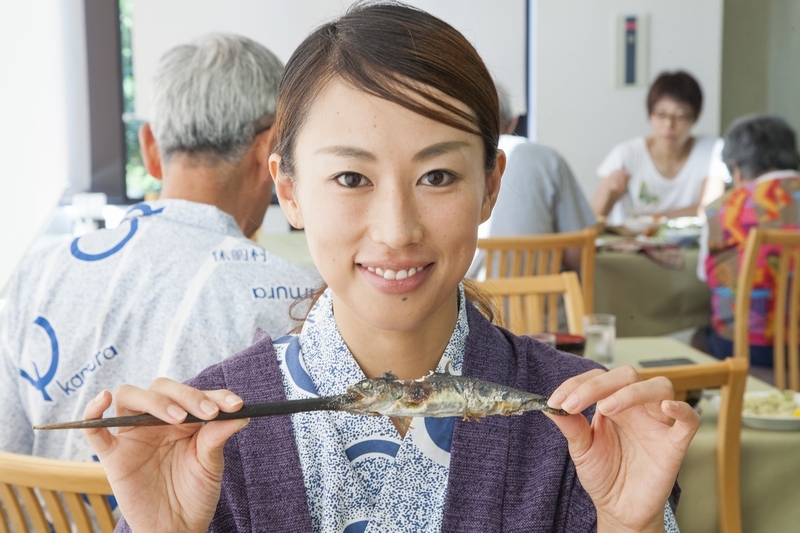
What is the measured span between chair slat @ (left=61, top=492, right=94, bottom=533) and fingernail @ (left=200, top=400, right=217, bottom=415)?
42 centimetres

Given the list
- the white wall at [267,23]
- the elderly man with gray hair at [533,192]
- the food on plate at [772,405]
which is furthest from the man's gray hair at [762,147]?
the food on plate at [772,405]

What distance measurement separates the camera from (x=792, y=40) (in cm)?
695

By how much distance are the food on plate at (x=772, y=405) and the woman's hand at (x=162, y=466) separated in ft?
4.21

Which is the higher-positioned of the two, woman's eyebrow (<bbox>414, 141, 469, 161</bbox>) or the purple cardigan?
woman's eyebrow (<bbox>414, 141, 469, 161</bbox>)

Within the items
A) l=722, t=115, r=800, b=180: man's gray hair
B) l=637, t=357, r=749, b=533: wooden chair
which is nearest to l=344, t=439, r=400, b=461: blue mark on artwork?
l=637, t=357, r=749, b=533: wooden chair

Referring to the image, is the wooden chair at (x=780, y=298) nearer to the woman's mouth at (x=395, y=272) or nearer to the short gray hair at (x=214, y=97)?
the short gray hair at (x=214, y=97)

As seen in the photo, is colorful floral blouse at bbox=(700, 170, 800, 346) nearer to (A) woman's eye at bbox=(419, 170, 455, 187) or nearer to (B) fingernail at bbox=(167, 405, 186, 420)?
(A) woman's eye at bbox=(419, 170, 455, 187)

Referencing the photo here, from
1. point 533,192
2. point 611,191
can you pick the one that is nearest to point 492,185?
point 533,192

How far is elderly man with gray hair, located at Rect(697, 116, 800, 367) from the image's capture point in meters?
3.57

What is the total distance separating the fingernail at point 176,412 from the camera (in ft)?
2.77

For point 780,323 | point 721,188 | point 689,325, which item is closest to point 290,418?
point 780,323

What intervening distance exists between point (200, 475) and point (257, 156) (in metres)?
0.95

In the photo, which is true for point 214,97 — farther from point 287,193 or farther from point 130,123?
point 130,123

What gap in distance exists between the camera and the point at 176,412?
2.78 ft
